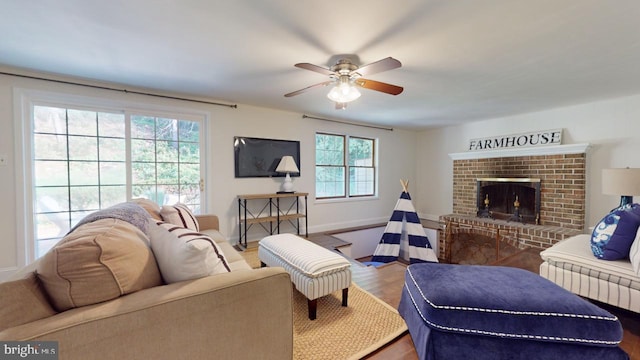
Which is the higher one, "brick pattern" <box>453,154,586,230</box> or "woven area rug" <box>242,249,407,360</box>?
"brick pattern" <box>453,154,586,230</box>

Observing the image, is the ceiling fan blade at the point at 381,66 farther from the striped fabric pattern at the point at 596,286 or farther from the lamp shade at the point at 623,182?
the lamp shade at the point at 623,182

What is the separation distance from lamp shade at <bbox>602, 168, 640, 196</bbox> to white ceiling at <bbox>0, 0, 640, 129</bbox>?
997 millimetres

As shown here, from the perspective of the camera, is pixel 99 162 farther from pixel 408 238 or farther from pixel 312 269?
pixel 408 238

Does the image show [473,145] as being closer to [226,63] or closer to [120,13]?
[226,63]

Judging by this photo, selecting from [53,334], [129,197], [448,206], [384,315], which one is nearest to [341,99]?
[384,315]

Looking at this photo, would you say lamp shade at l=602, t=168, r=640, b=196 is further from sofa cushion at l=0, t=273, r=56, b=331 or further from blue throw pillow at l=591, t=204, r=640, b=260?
sofa cushion at l=0, t=273, r=56, b=331

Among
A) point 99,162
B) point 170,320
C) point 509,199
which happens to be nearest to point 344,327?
point 170,320

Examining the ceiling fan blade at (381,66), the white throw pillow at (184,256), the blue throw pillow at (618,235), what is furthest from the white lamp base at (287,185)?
the blue throw pillow at (618,235)

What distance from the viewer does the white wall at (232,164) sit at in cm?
255

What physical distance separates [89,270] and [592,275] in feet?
9.85

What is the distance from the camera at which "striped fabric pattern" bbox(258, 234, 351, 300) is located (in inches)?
71.4

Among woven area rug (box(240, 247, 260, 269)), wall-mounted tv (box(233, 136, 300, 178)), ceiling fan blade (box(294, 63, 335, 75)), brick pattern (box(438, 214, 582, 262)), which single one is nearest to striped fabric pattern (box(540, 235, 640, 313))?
brick pattern (box(438, 214, 582, 262))

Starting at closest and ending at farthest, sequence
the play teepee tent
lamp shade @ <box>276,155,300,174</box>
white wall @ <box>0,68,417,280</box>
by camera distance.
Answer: white wall @ <box>0,68,417,280</box> < lamp shade @ <box>276,155,300,174</box> < the play teepee tent

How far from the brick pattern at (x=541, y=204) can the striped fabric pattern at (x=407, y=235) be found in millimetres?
661
